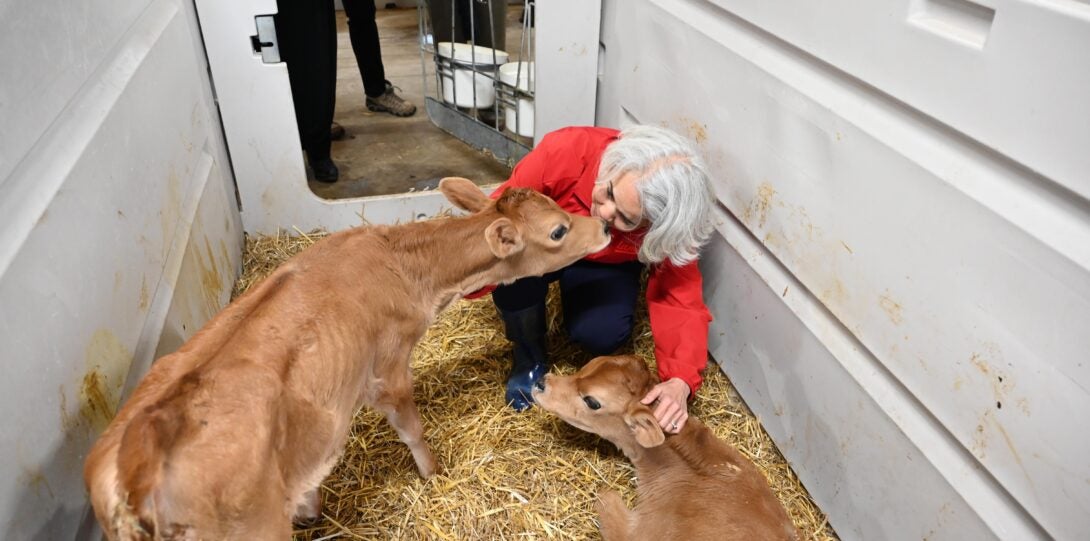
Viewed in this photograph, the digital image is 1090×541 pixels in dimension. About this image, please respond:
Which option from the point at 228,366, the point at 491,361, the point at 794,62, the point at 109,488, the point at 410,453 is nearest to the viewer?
the point at 109,488

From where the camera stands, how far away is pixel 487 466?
3227 millimetres

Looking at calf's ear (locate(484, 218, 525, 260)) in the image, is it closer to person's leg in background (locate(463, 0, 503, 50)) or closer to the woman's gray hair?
the woman's gray hair

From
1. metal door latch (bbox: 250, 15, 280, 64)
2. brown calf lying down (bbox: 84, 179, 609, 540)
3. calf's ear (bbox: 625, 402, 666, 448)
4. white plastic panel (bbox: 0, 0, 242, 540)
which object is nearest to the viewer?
brown calf lying down (bbox: 84, 179, 609, 540)

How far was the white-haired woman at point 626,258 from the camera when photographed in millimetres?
2990

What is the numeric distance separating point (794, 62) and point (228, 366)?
225 cm

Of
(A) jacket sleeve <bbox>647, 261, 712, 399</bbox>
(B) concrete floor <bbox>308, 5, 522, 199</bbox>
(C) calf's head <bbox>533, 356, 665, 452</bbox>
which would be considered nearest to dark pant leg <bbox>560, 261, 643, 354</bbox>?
(A) jacket sleeve <bbox>647, 261, 712, 399</bbox>

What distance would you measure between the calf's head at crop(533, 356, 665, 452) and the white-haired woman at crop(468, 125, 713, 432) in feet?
0.33

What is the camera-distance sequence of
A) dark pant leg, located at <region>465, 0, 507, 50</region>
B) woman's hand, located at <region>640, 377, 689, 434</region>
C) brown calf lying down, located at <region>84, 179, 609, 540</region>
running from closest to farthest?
brown calf lying down, located at <region>84, 179, 609, 540</region>
woman's hand, located at <region>640, 377, 689, 434</region>
dark pant leg, located at <region>465, 0, 507, 50</region>

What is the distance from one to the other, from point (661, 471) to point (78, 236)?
2273 millimetres

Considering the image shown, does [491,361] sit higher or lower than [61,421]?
lower

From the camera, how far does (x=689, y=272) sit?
10.9 feet

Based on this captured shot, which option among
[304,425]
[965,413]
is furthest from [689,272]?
[304,425]

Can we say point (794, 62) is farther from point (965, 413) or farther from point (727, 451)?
point (727, 451)

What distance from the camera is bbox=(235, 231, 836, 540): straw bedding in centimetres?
298
